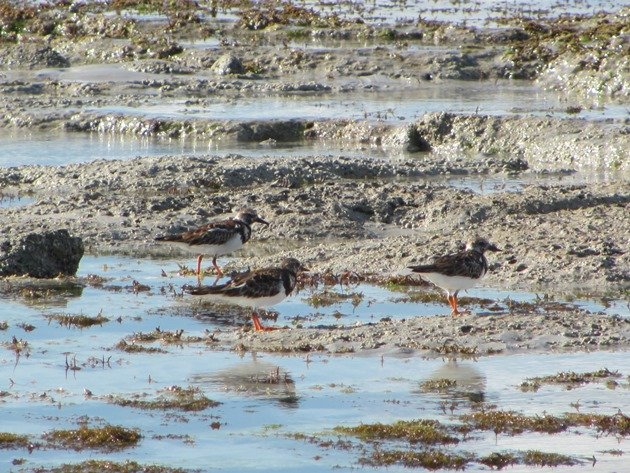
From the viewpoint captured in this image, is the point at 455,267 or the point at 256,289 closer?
the point at 256,289

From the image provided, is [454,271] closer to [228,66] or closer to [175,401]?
[175,401]

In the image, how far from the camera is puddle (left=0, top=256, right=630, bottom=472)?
9.37m

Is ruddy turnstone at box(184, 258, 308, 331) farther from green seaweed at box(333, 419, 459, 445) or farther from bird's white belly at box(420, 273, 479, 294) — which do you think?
green seaweed at box(333, 419, 459, 445)

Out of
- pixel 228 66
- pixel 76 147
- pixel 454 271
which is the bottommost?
pixel 76 147

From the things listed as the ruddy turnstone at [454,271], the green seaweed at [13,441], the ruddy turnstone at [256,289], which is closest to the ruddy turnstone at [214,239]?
the ruddy turnstone at [256,289]

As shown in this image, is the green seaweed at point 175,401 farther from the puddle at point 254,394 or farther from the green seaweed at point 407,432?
the green seaweed at point 407,432

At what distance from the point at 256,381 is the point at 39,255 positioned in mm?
5869

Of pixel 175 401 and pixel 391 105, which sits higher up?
pixel 391 105

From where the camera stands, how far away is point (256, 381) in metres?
11.3

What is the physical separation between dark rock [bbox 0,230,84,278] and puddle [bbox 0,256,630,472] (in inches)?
80.5

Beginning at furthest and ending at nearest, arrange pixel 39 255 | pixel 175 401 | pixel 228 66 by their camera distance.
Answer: pixel 228 66 → pixel 39 255 → pixel 175 401

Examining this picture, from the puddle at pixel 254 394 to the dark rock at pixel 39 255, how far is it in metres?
2.05

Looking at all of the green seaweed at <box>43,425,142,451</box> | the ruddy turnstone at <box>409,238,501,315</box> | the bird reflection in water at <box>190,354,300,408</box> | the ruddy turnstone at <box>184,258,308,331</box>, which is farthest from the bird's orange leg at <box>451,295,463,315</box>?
the green seaweed at <box>43,425,142,451</box>

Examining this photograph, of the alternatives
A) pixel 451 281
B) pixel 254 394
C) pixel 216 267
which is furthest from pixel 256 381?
pixel 216 267
